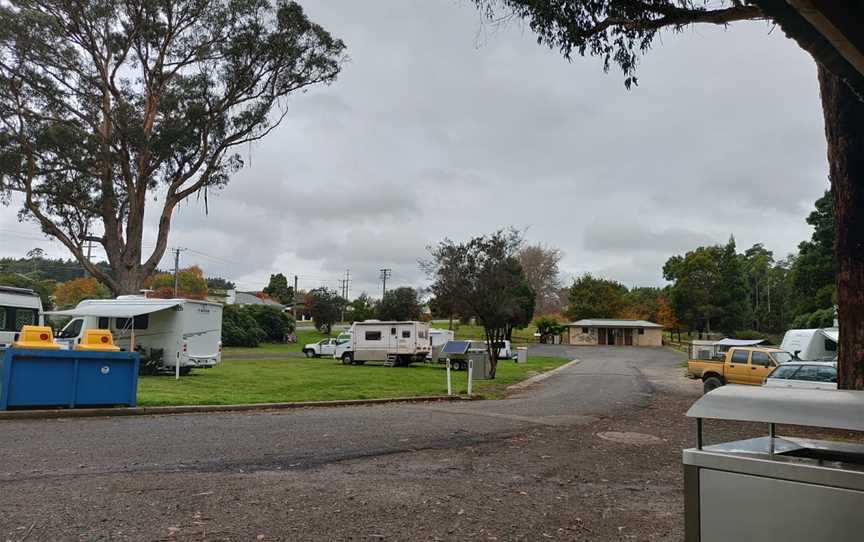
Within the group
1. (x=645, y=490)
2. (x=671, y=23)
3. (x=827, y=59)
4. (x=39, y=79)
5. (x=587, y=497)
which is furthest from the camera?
(x=39, y=79)

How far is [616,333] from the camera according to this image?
3014 inches

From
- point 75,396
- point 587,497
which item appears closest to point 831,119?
point 587,497

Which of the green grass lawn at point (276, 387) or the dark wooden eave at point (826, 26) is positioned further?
the green grass lawn at point (276, 387)

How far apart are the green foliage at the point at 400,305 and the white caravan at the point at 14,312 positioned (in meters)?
45.2

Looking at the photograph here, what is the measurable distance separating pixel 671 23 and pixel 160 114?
2684 centimetres

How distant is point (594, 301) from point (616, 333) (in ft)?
30.3

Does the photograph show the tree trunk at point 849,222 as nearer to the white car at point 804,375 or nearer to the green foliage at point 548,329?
the white car at point 804,375

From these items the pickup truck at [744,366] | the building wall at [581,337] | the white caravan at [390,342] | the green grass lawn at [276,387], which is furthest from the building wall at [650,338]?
the pickup truck at [744,366]

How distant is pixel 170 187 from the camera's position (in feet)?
103

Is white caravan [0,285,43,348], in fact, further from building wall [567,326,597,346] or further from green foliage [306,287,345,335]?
building wall [567,326,597,346]

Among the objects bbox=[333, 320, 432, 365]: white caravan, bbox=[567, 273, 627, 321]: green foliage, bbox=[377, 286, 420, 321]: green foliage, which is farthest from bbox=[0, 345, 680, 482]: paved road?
bbox=[567, 273, 627, 321]: green foliage

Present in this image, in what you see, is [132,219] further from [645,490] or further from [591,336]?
[591,336]

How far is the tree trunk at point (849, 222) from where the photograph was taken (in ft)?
33.8

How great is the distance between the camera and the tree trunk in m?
10.3
